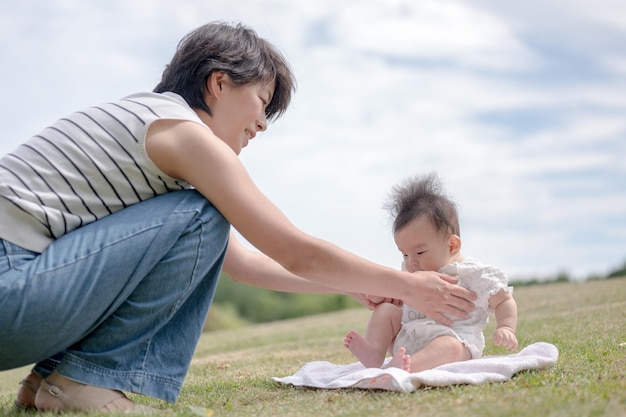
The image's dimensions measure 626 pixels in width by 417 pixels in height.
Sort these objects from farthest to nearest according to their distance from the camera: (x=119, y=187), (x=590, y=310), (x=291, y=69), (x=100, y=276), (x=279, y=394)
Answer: (x=590, y=310) → (x=291, y=69) → (x=279, y=394) → (x=119, y=187) → (x=100, y=276)

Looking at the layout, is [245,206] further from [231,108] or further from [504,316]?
[504,316]

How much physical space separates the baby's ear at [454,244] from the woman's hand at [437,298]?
1.26 feet

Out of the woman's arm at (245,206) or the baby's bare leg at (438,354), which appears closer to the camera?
the woman's arm at (245,206)

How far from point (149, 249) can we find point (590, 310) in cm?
399

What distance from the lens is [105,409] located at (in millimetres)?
2545

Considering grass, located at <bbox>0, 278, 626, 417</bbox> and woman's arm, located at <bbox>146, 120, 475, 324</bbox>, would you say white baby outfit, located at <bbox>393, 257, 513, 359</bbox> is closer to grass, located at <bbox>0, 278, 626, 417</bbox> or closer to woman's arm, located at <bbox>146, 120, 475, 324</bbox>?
grass, located at <bbox>0, 278, 626, 417</bbox>

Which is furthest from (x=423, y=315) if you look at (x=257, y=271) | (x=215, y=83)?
(x=215, y=83)

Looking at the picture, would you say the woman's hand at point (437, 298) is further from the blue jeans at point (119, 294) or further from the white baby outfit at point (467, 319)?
the blue jeans at point (119, 294)

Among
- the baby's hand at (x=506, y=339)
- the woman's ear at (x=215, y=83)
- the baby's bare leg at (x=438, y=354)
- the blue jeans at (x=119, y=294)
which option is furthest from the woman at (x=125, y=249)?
the baby's hand at (x=506, y=339)

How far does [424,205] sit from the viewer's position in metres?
3.36

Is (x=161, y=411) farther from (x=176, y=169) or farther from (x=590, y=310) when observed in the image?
(x=590, y=310)

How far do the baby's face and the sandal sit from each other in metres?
1.32

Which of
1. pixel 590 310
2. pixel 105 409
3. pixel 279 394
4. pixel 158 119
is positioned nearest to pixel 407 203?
pixel 279 394

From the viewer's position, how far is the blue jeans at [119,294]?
2439 millimetres
